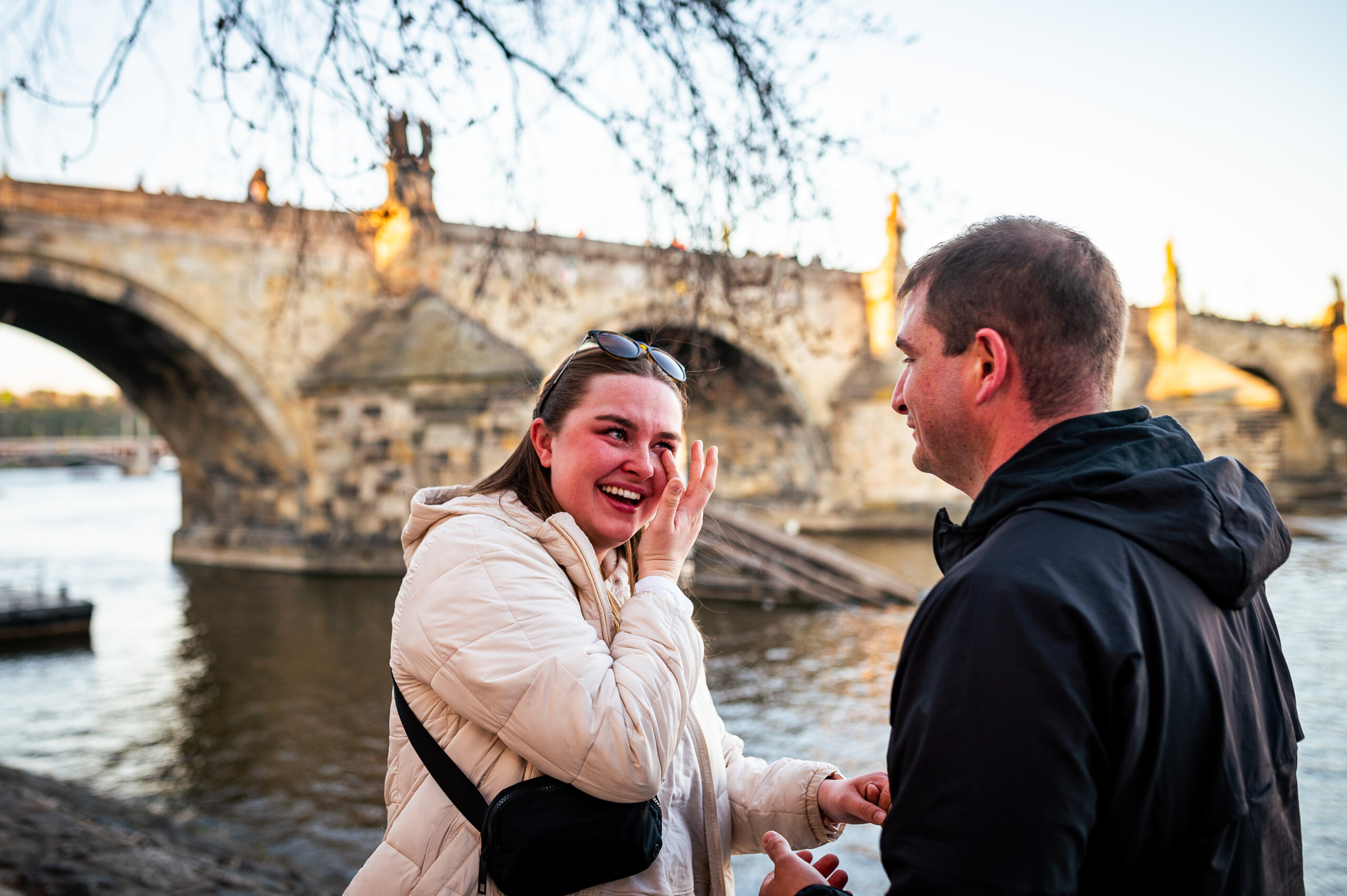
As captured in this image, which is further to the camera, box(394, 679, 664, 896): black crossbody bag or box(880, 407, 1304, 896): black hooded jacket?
box(394, 679, 664, 896): black crossbody bag

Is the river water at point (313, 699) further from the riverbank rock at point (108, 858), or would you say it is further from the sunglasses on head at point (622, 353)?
the sunglasses on head at point (622, 353)

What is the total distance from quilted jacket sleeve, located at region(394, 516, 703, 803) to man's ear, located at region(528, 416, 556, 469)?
252 mm

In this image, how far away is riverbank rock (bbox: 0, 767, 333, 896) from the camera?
3.13 meters

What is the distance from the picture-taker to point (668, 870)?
142 cm

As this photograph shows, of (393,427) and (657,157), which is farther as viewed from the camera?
(393,427)

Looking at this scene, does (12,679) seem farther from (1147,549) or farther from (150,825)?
(1147,549)

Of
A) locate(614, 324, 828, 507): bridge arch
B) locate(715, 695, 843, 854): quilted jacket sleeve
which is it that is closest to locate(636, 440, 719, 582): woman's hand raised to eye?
locate(715, 695, 843, 854): quilted jacket sleeve

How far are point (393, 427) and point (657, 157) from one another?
10.3m

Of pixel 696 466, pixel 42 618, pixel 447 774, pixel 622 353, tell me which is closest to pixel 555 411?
pixel 622 353

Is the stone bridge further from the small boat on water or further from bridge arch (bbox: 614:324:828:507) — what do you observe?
bridge arch (bbox: 614:324:828:507)

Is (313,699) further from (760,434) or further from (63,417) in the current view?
(63,417)

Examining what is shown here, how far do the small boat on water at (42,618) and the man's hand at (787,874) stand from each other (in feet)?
31.0

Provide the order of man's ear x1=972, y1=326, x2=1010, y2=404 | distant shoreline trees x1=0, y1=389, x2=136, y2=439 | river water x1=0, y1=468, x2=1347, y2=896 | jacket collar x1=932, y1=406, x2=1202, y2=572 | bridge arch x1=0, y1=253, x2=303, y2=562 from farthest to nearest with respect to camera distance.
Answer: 1. distant shoreline trees x1=0, y1=389, x2=136, y2=439
2. bridge arch x1=0, y1=253, x2=303, y2=562
3. river water x1=0, y1=468, x2=1347, y2=896
4. man's ear x1=972, y1=326, x2=1010, y2=404
5. jacket collar x1=932, y1=406, x2=1202, y2=572

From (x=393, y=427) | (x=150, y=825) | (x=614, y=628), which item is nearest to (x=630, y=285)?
(x=393, y=427)
